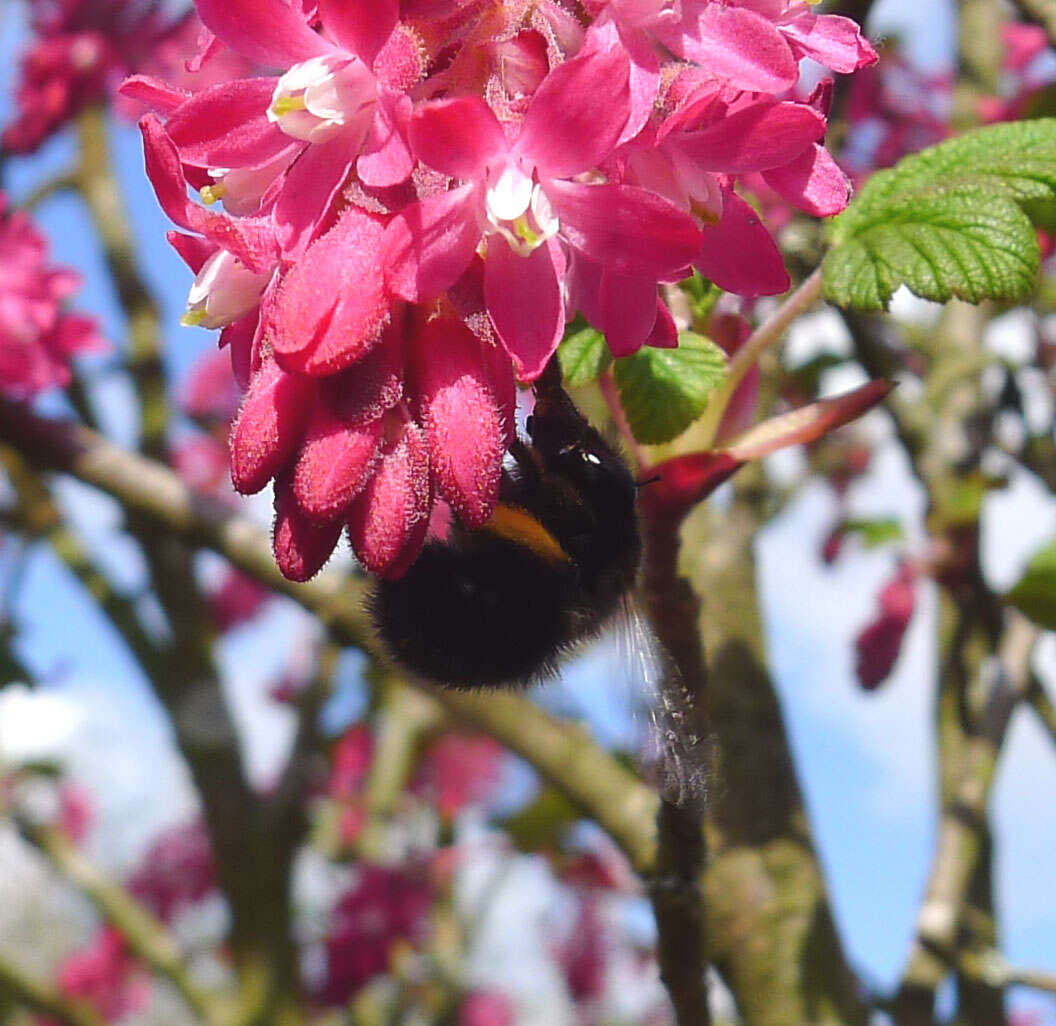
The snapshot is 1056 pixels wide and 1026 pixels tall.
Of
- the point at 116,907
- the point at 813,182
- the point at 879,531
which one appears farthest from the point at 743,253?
the point at 116,907

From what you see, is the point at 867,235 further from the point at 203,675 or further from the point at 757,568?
the point at 203,675

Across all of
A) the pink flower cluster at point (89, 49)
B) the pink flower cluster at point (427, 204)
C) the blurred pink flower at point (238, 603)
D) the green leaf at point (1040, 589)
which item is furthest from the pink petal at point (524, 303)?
the blurred pink flower at point (238, 603)

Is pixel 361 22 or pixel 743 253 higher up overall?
pixel 361 22

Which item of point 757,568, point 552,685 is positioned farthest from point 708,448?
point 757,568

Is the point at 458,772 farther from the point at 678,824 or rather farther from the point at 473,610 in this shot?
the point at 473,610

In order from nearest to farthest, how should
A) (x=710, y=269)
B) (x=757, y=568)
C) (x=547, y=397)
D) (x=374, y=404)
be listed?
(x=374, y=404) → (x=710, y=269) → (x=547, y=397) → (x=757, y=568)

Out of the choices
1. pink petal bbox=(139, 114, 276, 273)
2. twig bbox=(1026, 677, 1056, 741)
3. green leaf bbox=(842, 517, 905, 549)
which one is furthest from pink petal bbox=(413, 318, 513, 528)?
green leaf bbox=(842, 517, 905, 549)

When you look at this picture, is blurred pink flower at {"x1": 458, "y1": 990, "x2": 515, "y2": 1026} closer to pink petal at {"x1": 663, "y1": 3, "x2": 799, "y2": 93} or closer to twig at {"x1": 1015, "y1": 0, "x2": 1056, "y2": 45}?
twig at {"x1": 1015, "y1": 0, "x2": 1056, "y2": 45}
